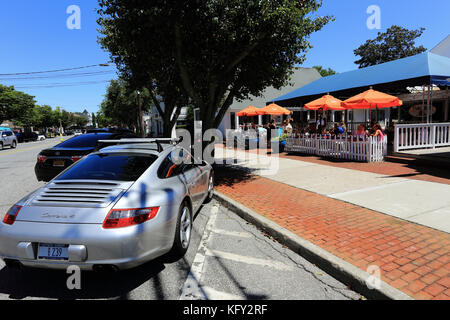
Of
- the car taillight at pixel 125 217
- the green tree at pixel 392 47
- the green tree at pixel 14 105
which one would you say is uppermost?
the green tree at pixel 392 47

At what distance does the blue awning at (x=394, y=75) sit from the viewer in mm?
10375

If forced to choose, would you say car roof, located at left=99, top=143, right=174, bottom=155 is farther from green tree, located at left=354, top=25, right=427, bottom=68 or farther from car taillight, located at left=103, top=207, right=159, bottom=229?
green tree, located at left=354, top=25, right=427, bottom=68

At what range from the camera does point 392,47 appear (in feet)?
152

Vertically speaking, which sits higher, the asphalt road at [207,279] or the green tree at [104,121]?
the green tree at [104,121]

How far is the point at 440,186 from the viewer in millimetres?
6418

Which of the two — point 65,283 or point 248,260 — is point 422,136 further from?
point 65,283

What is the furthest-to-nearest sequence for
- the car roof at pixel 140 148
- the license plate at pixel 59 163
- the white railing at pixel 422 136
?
Result: the white railing at pixel 422 136, the license plate at pixel 59 163, the car roof at pixel 140 148

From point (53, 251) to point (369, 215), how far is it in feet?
15.3

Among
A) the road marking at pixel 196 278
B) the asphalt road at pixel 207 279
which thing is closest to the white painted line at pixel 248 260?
the asphalt road at pixel 207 279

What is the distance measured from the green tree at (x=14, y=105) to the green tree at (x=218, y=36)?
158 feet

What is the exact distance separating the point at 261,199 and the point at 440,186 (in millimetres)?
4128

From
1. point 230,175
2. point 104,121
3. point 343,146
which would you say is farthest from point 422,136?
point 104,121

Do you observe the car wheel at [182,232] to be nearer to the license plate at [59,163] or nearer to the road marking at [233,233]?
the road marking at [233,233]

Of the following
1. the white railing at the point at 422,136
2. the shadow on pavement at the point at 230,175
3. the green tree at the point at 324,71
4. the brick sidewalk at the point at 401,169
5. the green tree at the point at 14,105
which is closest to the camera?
the brick sidewalk at the point at 401,169
